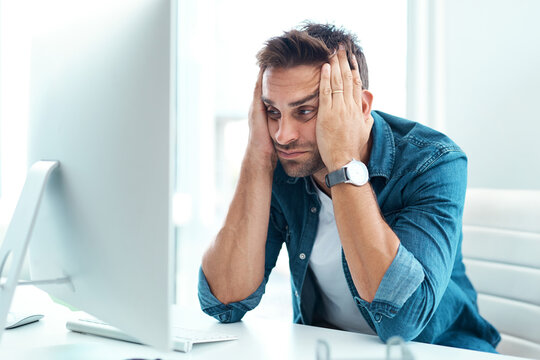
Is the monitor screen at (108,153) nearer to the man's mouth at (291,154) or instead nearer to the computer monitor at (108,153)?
the computer monitor at (108,153)

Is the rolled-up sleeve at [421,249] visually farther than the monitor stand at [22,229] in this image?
Yes

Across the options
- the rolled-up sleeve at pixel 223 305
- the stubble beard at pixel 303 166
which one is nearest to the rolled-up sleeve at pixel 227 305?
the rolled-up sleeve at pixel 223 305

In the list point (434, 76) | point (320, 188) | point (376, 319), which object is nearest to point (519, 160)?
point (434, 76)

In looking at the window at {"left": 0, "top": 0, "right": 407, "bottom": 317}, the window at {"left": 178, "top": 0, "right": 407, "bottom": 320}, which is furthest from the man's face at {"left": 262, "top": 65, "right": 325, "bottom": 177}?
the window at {"left": 178, "top": 0, "right": 407, "bottom": 320}

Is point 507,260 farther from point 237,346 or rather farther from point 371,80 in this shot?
point 371,80

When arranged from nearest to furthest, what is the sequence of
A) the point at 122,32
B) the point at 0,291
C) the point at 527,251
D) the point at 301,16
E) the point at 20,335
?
the point at 122,32, the point at 0,291, the point at 20,335, the point at 527,251, the point at 301,16

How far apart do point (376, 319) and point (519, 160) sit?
1.13 meters

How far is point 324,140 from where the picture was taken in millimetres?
1212

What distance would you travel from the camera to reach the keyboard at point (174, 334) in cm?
86

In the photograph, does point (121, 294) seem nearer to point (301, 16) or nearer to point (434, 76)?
point (434, 76)

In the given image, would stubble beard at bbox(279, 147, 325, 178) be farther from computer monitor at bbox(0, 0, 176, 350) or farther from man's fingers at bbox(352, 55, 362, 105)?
computer monitor at bbox(0, 0, 176, 350)

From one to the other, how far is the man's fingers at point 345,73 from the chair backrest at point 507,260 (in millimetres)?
542

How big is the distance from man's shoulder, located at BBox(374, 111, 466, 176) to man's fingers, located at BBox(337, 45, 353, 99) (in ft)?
0.53

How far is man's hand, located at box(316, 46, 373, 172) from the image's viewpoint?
119 centimetres
